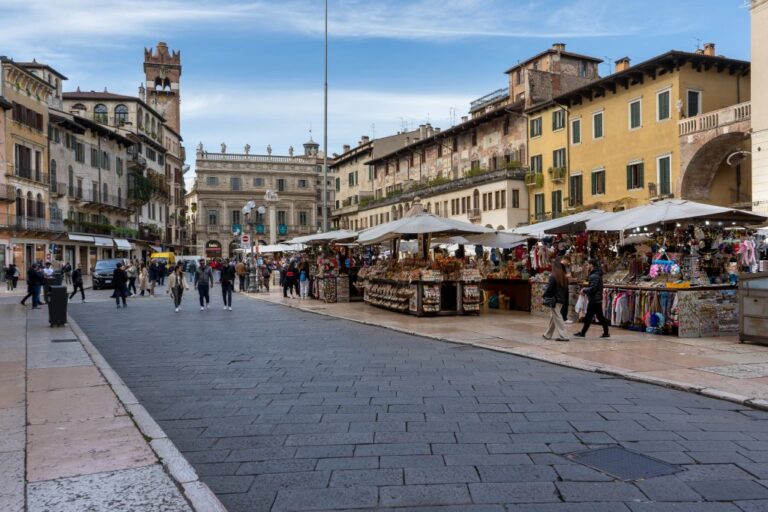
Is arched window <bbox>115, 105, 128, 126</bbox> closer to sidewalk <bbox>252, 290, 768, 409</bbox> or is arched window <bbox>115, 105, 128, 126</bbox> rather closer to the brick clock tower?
the brick clock tower

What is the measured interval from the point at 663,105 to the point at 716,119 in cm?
349

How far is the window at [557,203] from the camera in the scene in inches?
1544

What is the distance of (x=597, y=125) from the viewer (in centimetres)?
3603

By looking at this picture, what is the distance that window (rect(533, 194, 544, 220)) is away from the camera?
4100 cm

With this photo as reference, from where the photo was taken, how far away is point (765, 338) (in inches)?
415

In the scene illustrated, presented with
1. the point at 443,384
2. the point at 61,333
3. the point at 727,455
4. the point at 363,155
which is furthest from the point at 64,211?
the point at 727,455

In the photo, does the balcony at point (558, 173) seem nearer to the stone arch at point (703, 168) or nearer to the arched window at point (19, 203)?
the stone arch at point (703, 168)

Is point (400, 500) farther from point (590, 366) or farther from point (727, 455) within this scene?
point (590, 366)

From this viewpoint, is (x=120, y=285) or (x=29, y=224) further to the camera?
(x=29, y=224)

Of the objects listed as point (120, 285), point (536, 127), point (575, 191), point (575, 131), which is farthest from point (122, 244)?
point (575, 131)

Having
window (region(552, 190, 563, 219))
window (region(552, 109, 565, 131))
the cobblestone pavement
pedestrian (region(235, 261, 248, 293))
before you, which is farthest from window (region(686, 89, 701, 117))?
the cobblestone pavement

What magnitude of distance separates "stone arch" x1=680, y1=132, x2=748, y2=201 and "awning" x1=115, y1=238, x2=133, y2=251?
46.1 m

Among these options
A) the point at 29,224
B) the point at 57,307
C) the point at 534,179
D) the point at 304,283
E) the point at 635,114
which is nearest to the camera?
the point at 57,307

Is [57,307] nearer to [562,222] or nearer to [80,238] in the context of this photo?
[562,222]
